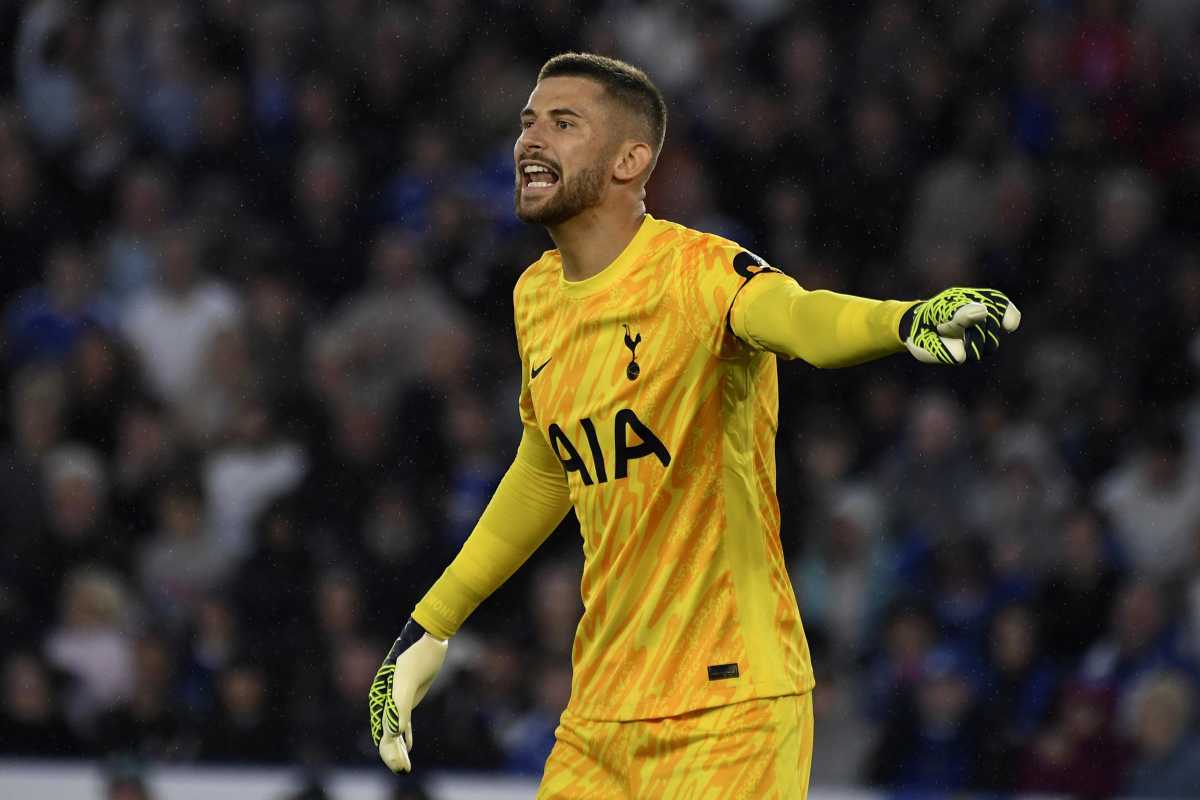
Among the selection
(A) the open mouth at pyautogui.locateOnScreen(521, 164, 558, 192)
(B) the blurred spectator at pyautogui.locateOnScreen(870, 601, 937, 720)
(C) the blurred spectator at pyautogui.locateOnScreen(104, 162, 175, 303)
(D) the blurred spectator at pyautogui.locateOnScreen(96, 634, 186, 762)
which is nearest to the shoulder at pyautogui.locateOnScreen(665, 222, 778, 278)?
(A) the open mouth at pyautogui.locateOnScreen(521, 164, 558, 192)

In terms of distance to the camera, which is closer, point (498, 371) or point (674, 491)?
point (674, 491)

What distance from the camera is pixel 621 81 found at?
4.32 meters

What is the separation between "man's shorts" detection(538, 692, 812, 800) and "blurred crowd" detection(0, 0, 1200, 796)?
3.44 m

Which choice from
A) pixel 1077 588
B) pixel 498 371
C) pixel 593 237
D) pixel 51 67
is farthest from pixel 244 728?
pixel 51 67

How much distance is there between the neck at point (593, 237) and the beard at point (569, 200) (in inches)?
0.9

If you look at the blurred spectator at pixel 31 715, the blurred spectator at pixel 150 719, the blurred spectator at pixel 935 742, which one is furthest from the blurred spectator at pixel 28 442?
the blurred spectator at pixel 935 742

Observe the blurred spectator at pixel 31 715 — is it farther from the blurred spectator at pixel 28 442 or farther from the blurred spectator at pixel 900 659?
the blurred spectator at pixel 900 659

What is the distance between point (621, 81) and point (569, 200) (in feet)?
1.04

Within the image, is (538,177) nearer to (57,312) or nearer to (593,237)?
(593,237)

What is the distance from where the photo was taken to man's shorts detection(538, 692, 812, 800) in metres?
3.98

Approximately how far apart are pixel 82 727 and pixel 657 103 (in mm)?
4731

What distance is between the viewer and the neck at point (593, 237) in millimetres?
4207

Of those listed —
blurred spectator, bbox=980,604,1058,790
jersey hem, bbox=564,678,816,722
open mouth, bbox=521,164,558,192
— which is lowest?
blurred spectator, bbox=980,604,1058,790

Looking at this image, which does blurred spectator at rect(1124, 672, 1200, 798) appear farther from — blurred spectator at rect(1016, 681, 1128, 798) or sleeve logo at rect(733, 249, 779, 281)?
sleeve logo at rect(733, 249, 779, 281)
